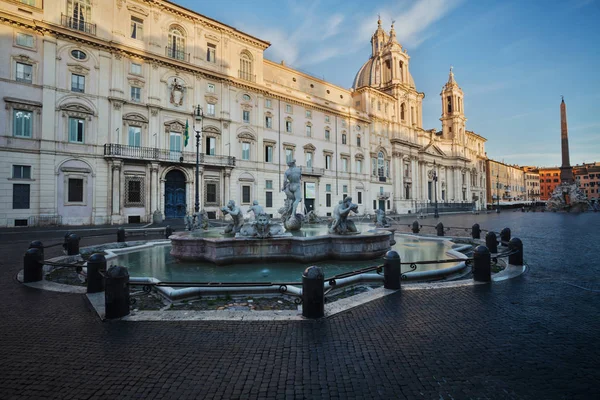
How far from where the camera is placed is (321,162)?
4053cm

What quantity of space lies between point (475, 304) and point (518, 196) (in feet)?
406

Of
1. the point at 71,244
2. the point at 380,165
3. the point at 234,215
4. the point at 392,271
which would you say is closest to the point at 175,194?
the point at 71,244

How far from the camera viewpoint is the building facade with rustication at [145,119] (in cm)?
2152

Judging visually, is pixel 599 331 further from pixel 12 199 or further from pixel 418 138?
pixel 418 138

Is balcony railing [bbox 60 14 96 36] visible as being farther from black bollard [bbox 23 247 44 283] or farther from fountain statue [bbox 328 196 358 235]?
fountain statue [bbox 328 196 358 235]

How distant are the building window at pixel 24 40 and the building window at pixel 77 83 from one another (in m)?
2.93

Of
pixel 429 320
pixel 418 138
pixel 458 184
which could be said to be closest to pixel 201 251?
pixel 429 320

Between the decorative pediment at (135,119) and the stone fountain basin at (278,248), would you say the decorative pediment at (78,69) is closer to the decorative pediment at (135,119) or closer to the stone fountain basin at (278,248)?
the decorative pediment at (135,119)

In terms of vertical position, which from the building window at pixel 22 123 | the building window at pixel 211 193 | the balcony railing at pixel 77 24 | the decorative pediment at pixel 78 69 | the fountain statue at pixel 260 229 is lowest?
the fountain statue at pixel 260 229

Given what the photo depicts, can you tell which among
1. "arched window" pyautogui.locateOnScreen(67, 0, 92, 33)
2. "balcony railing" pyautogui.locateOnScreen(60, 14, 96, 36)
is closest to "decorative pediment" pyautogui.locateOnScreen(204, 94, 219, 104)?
"balcony railing" pyautogui.locateOnScreen(60, 14, 96, 36)

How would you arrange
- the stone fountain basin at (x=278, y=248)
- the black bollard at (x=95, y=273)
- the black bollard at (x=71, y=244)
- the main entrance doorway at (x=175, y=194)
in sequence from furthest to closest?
the main entrance doorway at (x=175, y=194) → the black bollard at (x=71, y=244) → the stone fountain basin at (x=278, y=248) → the black bollard at (x=95, y=273)

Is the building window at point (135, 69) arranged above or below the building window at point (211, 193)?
above

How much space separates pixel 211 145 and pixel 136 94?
7.54m

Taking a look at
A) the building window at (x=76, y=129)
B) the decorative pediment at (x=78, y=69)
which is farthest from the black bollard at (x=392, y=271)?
the decorative pediment at (x=78, y=69)
